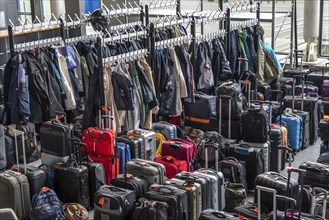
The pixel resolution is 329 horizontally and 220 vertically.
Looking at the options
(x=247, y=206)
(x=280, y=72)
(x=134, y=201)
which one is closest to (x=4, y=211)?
(x=134, y=201)

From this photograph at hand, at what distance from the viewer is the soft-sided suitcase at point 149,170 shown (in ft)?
16.9

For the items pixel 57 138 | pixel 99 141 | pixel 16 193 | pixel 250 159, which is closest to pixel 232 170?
pixel 250 159

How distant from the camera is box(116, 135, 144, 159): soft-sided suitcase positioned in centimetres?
590

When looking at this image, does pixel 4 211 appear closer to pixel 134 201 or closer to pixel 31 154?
pixel 134 201

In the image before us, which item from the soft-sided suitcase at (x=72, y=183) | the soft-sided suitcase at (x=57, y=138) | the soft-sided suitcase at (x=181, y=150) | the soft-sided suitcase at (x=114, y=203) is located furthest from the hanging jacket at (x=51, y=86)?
the soft-sided suitcase at (x=114, y=203)

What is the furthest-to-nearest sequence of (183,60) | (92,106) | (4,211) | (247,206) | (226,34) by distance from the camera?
(226,34), (183,60), (92,106), (247,206), (4,211)

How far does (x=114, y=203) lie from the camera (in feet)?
15.3

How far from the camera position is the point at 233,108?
653 centimetres

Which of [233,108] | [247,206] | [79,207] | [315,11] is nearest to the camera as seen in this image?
[247,206]

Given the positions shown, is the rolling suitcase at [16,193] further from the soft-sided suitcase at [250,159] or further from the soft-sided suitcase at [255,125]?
the soft-sided suitcase at [255,125]

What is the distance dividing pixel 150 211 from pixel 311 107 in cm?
360

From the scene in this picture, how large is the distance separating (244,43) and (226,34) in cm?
44

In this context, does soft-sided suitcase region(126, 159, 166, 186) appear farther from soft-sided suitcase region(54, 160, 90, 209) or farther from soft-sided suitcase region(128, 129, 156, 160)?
soft-sided suitcase region(128, 129, 156, 160)

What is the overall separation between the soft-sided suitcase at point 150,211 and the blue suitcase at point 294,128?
9.26 feet
